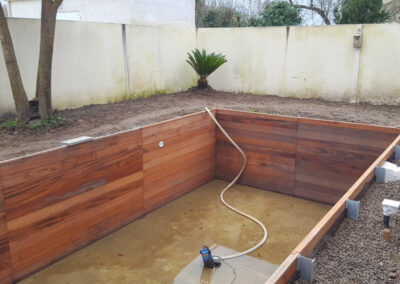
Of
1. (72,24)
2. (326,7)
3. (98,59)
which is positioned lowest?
(98,59)

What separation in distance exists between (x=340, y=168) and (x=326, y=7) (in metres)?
10.1

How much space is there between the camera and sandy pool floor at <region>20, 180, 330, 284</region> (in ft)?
10.7

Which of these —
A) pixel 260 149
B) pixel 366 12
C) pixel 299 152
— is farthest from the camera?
pixel 366 12

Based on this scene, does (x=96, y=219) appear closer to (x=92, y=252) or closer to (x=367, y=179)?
(x=92, y=252)

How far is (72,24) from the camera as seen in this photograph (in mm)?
5082

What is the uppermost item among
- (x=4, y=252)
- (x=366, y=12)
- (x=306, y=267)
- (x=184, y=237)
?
(x=366, y=12)

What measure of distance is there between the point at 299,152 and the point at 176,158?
5.24ft

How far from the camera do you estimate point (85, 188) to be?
11.5 feet

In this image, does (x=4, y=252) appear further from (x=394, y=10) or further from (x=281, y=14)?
(x=394, y=10)

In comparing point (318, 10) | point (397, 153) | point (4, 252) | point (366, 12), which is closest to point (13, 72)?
point (4, 252)

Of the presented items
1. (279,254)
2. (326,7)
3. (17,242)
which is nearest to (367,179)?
(279,254)

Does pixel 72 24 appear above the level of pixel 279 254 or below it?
above

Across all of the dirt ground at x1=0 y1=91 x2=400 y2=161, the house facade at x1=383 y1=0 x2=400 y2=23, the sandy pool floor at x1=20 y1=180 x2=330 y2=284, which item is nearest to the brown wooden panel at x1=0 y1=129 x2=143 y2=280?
the sandy pool floor at x1=20 y1=180 x2=330 y2=284

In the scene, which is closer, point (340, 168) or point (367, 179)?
point (367, 179)
